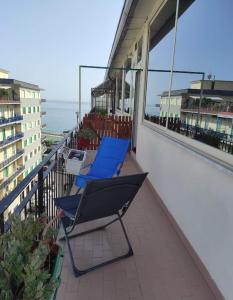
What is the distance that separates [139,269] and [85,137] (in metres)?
4.67

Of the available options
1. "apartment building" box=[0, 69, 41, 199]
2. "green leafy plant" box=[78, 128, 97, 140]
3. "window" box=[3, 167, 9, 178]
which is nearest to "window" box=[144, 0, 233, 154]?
"green leafy plant" box=[78, 128, 97, 140]

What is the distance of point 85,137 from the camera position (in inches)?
252

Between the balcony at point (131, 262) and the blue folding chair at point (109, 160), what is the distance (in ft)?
2.59

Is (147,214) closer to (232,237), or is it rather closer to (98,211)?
(98,211)

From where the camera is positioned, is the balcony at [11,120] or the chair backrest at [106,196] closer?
the chair backrest at [106,196]

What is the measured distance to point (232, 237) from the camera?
1.59 meters

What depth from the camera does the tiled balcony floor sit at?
1.78m

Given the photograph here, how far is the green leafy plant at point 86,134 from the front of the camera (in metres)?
6.35

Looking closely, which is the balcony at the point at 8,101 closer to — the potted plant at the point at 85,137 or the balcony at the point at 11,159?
the balcony at the point at 11,159

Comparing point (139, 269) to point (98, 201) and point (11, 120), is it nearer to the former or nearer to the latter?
point (98, 201)

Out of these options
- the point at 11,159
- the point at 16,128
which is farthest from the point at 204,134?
the point at 16,128

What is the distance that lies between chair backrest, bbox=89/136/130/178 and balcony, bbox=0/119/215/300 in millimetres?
829

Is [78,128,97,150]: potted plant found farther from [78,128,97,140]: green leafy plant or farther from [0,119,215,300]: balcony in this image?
[0,119,215,300]: balcony

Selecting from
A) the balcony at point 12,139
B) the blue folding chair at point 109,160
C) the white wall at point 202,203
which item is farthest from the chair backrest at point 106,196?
the balcony at point 12,139
